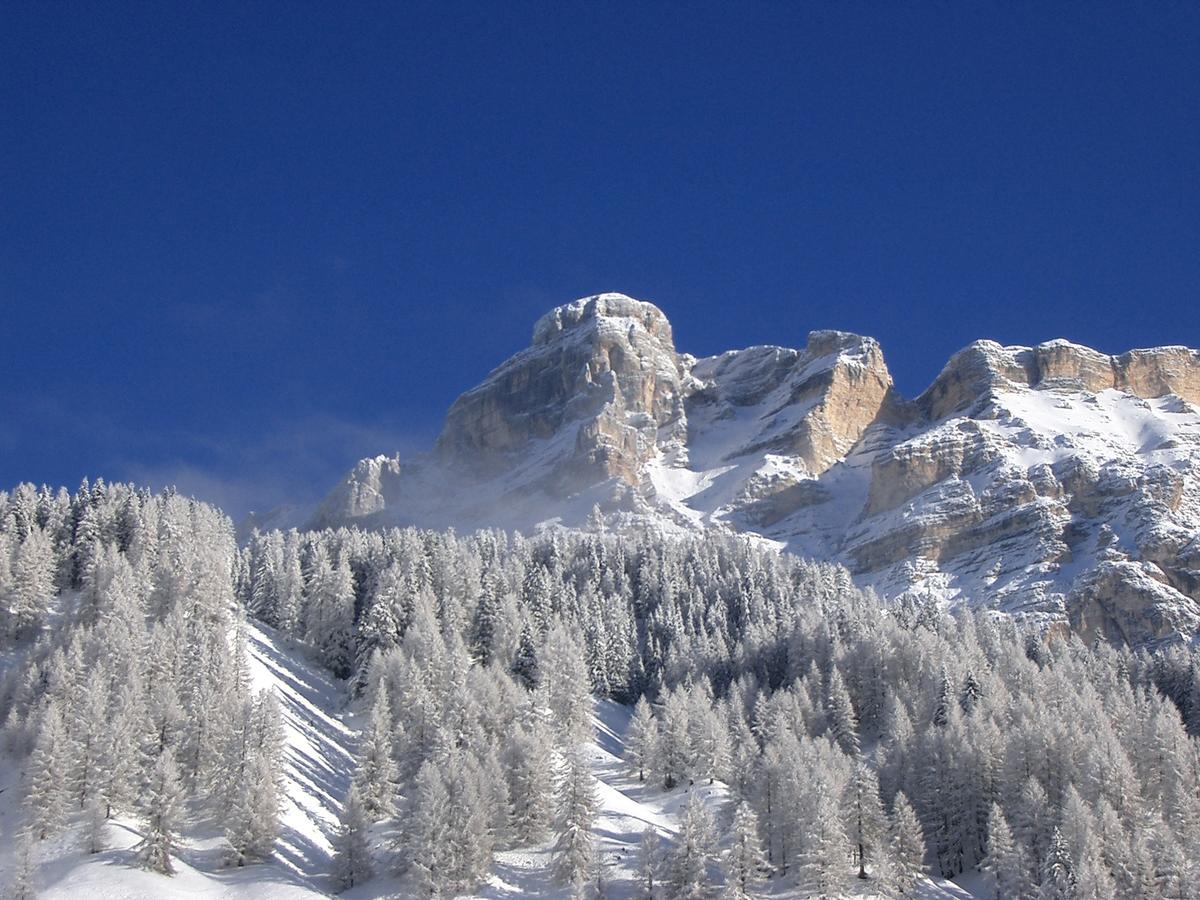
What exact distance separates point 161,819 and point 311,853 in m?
11.0

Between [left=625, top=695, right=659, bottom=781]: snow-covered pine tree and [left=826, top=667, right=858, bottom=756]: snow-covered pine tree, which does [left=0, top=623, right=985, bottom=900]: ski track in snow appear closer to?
[left=625, top=695, right=659, bottom=781]: snow-covered pine tree

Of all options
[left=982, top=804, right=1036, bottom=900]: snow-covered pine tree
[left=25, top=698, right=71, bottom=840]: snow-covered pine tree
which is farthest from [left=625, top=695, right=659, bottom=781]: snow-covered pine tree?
[left=25, top=698, right=71, bottom=840]: snow-covered pine tree

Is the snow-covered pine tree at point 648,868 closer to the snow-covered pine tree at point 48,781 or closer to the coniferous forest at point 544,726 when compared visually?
the coniferous forest at point 544,726

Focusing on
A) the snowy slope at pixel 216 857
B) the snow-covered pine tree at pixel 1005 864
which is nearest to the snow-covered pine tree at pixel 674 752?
the snowy slope at pixel 216 857

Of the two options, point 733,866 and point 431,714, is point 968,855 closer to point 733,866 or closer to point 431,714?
point 733,866

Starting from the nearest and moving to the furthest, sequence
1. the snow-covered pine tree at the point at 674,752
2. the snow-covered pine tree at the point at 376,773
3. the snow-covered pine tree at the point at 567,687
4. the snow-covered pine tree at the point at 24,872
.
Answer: the snow-covered pine tree at the point at 24,872 → the snow-covered pine tree at the point at 376,773 → the snow-covered pine tree at the point at 674,752 → the snow-covered pine tree at the point at 567,687

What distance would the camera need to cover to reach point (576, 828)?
266ft

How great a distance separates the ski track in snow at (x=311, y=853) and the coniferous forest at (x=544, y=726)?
968mm

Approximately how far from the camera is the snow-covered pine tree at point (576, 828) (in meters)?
80.4

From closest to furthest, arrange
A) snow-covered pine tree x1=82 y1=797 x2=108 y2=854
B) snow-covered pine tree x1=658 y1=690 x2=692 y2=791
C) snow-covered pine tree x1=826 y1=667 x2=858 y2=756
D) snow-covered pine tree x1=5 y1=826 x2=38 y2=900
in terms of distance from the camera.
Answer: snow-covered pine tree x1=5 y1=826 x2=38 y2=900 < snow-covered pine tree x1=82 y1=797 x2=108 y2=854 < snow-covered pine tree x1=658 y1=690 x2=692 y2=791 < snow-covered pine tree x1=826 y1=667 x2=858 y2=756

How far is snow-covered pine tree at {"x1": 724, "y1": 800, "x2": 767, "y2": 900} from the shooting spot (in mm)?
77000

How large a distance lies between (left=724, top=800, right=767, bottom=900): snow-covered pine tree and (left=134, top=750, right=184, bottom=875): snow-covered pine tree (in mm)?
35266

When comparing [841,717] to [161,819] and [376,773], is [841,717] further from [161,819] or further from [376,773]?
[161,819]

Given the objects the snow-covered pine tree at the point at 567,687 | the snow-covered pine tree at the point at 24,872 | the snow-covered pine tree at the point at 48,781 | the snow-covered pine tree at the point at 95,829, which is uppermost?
the snow-covered pine tree at the point at 567,687
